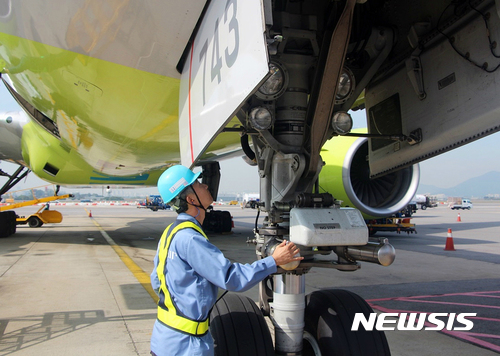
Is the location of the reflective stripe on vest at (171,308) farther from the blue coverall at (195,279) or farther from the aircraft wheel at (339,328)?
the aircraft wheel at (339,328)

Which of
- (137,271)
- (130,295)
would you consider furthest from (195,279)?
(137,271)

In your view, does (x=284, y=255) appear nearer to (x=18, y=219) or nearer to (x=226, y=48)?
(x=226, y=48)

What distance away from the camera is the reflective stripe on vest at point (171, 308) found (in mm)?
1845

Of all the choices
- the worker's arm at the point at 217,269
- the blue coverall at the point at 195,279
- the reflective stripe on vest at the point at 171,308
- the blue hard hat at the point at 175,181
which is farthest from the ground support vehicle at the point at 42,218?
the worker's arm at the point at 217,269

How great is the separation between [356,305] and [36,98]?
188 inches

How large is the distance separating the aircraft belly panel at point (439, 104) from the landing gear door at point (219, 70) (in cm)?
183

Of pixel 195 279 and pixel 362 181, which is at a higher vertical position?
pixel 362 181

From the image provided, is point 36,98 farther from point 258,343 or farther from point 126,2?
point 258,343

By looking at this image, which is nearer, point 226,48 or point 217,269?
point 217,269

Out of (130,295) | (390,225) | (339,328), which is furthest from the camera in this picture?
(390,225)

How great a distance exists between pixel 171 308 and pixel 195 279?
17 centimetres

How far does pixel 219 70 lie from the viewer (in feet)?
7.02

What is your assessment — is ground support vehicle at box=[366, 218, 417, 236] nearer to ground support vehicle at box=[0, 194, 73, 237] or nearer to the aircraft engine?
the aircraft engine

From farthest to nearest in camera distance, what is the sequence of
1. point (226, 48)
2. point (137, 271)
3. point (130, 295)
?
point (137, 271) < point (130, 295) < point (226, 48)
